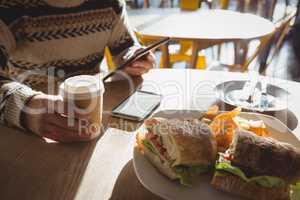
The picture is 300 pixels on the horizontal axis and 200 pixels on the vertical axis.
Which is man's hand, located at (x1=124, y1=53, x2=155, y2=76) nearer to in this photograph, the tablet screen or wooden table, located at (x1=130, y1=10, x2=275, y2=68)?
the tablet screen

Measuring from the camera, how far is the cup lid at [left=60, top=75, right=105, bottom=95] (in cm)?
90

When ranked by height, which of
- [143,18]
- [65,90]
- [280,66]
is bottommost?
[280,66]

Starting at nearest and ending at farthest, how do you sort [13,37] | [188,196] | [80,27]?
[188,196] < [13,37] < [80,27]

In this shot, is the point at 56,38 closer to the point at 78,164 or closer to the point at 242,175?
the point at 78,164

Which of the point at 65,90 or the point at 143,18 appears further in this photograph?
the point at 143,18

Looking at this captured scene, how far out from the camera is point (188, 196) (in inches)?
28.4

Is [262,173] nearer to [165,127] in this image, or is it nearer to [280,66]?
[165,127]

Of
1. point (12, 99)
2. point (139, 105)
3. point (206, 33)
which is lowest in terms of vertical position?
point (206, 33)

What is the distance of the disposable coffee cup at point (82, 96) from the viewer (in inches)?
35.5

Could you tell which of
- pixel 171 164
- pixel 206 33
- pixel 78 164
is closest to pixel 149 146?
pixel 171 164

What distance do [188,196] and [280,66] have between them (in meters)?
3.63

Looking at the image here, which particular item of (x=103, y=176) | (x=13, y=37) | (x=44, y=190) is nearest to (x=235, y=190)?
(x=103, y=176)

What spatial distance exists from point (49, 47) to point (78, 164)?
2.22 ft

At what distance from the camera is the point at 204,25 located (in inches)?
101
